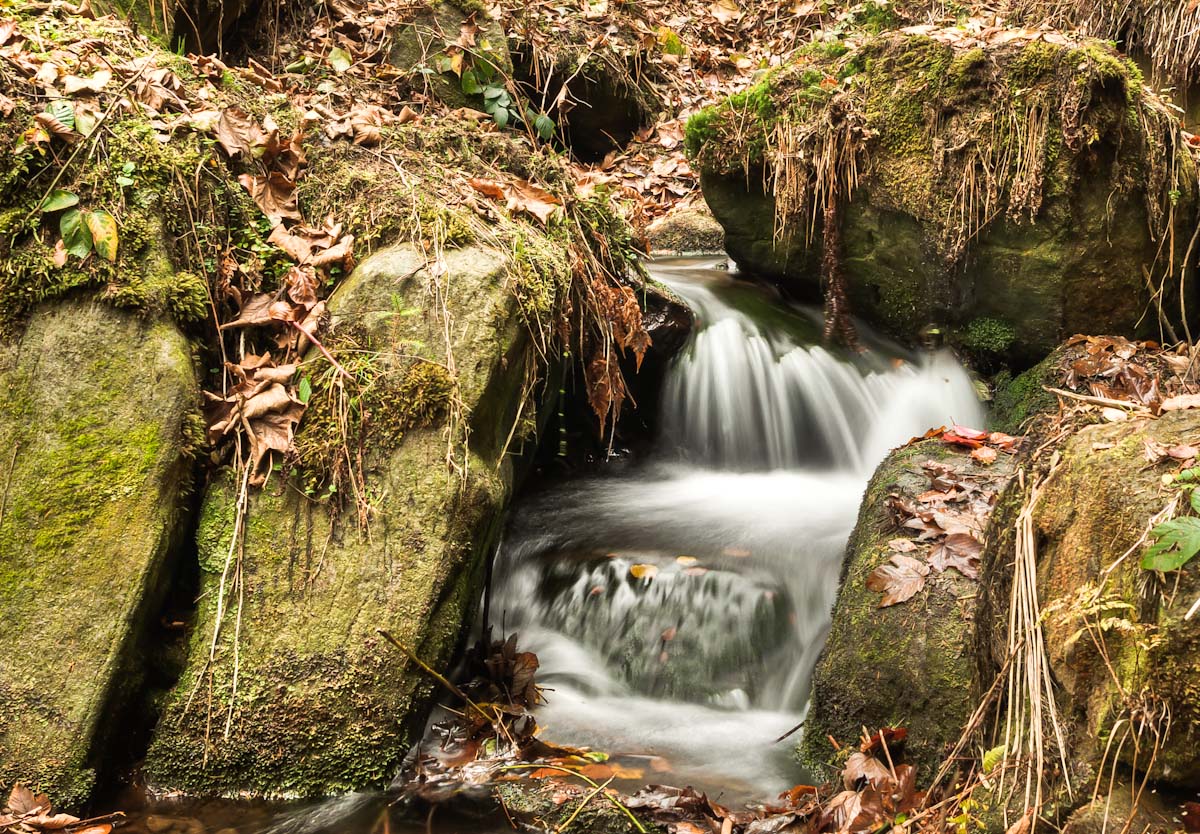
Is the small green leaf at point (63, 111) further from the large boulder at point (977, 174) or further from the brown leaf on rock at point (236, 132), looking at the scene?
the large boulder at point (977, 174)

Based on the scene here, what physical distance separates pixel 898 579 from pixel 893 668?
36 centimetres

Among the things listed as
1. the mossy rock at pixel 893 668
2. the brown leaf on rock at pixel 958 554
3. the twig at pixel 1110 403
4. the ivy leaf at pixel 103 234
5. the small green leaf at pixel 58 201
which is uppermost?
the small green leaf at pixel 58 201

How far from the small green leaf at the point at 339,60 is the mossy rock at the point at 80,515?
3.58 metres

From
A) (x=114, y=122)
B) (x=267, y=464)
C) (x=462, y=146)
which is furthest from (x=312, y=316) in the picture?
(x=462, y=146)

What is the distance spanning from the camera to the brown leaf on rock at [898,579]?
357 centimetres

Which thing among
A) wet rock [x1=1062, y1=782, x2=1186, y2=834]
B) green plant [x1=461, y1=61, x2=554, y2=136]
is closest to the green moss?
green plant [x1=461, y1=61, x2=554, y2=136]

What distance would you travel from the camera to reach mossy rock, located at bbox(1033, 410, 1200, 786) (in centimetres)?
179

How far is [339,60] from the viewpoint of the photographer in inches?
259

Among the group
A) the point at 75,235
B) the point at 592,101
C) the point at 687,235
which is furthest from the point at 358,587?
the point at 592,101

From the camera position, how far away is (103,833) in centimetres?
293

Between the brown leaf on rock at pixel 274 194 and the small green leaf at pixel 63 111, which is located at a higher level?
the small green leaf at pixel 63 111

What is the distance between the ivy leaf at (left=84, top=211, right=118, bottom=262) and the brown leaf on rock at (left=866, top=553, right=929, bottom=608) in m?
3.11

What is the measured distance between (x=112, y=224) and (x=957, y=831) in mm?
3374

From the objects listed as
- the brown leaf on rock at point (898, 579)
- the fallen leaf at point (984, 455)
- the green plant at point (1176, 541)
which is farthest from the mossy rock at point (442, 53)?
the green plant at point (1176, 541)
